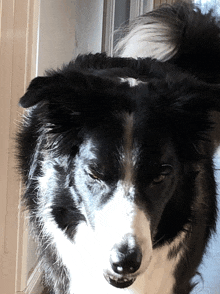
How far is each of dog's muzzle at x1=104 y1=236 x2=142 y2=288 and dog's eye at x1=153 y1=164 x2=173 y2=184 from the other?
0.22 m

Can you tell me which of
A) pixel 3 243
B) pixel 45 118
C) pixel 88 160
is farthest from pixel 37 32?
pixel 3 243

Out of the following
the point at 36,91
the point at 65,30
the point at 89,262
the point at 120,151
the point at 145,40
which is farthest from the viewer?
the point at 65,30

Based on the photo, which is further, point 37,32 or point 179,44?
point 179,44

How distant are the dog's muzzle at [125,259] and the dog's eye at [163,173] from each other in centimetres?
22

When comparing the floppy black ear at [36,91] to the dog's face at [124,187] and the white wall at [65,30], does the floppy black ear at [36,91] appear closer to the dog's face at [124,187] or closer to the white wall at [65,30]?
the dog's face at [124,187]

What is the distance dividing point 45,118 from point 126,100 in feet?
0.89

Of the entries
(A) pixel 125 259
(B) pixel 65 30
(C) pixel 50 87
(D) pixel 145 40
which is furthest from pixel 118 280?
(B) pixel 65 30

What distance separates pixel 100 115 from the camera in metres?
1.31

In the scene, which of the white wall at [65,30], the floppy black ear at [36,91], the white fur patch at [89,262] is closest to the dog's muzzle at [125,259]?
the white fur patch at [89,262]

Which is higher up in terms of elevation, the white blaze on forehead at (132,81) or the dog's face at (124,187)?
the white blaze on forehead at (132,81)

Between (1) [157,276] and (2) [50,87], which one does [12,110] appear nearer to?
(2) [50,87]

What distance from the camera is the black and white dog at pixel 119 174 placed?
3.92 feet

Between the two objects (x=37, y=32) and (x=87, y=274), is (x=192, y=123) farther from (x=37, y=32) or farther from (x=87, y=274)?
(x=37, y=32)

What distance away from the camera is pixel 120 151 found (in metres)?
1.22
